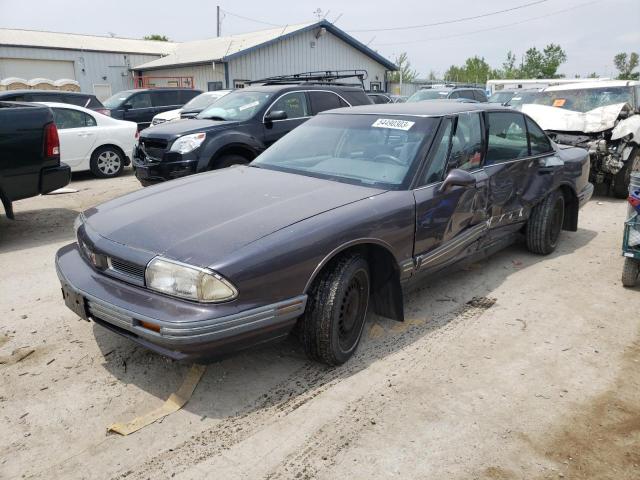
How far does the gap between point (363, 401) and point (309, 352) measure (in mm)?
443

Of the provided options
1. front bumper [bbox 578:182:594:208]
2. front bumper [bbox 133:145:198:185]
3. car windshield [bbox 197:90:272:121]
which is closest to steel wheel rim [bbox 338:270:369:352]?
front bumper [bbox 578:182:594:208]

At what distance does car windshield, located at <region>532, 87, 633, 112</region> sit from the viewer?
8898 millimetres

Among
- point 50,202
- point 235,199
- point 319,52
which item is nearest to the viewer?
point 235,199

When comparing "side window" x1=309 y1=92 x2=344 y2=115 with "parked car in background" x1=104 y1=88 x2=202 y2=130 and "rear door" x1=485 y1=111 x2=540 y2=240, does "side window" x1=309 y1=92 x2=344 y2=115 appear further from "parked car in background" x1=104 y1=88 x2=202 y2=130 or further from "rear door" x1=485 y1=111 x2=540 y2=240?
"parked car in background" x1=104 y1=88 x2=202 y2=130

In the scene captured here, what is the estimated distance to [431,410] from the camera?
294cm

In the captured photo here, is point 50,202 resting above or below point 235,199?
below

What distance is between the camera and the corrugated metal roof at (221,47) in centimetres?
2362

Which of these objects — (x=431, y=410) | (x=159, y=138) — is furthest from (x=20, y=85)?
(x=431, y=410)

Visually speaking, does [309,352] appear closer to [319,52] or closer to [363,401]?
[363,401]

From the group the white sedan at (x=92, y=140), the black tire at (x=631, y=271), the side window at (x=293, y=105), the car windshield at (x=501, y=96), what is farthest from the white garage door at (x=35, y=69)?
the black tire at (x=631, y=271)

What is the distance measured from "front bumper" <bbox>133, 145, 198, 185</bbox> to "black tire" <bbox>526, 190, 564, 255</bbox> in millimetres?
4263

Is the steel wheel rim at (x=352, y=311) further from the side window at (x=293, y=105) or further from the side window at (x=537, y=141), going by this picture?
the side window at (x=293, y=105)

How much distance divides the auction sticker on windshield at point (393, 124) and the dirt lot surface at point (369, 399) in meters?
1.43

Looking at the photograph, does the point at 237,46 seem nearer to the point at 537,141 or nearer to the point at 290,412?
the point at 537,141
